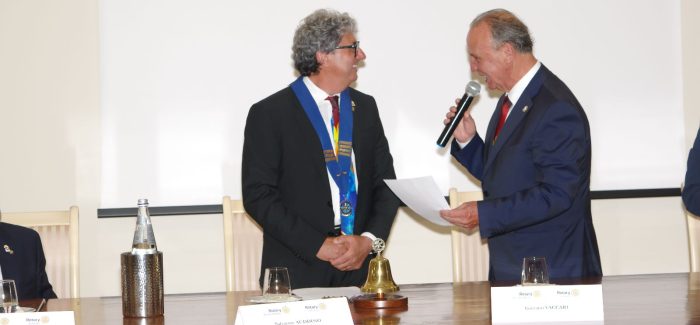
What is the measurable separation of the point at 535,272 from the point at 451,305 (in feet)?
0.98

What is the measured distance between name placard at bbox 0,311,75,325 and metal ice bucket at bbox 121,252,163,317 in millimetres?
274

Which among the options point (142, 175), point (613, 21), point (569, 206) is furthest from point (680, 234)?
point (142, 175)

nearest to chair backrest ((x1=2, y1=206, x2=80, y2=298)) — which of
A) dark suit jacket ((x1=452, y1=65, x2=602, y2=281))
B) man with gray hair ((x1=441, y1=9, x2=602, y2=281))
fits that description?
man with gray hair ((x1=441, y1=9, x2=602, y2=281))

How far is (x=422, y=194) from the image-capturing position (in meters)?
3.08

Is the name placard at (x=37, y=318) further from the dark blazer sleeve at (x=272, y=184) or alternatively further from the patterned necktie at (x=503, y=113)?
the patterned necktie at (x=503, y=113)

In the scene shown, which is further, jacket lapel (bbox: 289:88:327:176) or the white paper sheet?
jacket lapel (bbox: 289:88:327:176)

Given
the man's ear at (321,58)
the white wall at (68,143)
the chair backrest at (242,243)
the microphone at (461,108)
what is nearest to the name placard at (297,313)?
the microphone at (461,108)

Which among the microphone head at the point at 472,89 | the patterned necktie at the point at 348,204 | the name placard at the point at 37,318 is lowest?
the name placard at the point at 37,318

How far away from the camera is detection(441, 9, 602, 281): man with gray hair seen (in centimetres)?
312

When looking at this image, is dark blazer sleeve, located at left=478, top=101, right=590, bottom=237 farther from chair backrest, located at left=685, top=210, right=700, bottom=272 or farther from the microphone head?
chair backrest, located at left=685, top=210, right=700, bottom=272

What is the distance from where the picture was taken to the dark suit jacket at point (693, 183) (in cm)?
334

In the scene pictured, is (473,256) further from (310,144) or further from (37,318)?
(37,318)

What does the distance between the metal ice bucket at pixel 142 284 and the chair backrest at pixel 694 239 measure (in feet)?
7.75

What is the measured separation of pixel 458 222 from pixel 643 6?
268 cm
